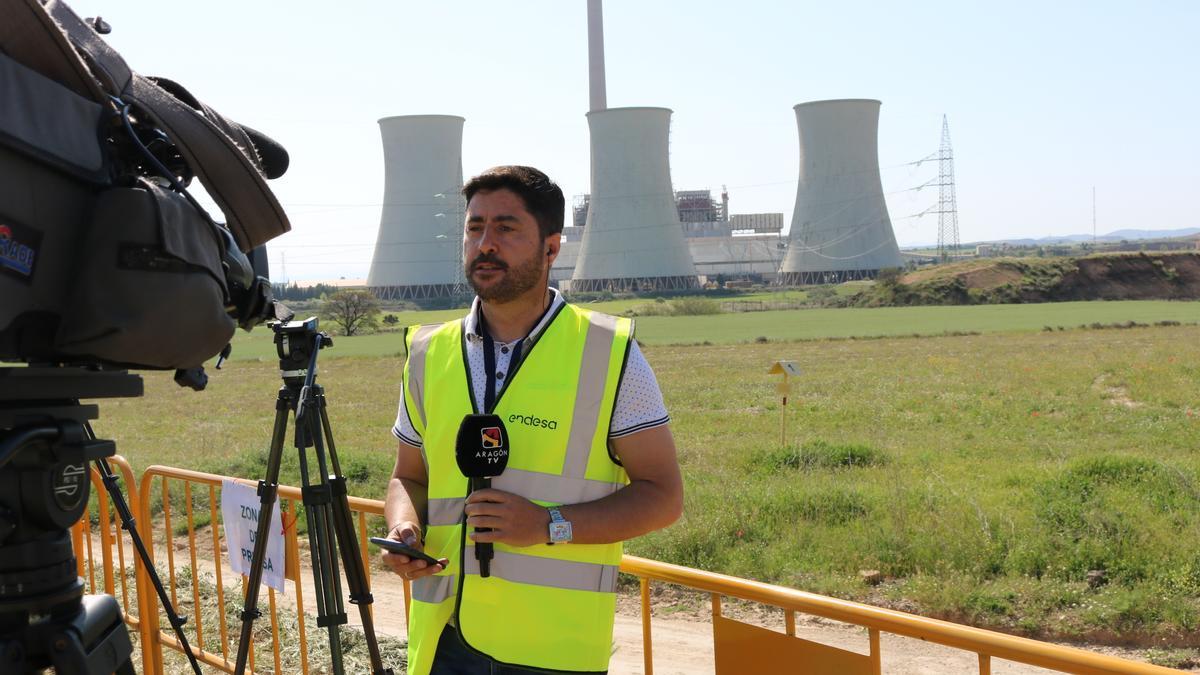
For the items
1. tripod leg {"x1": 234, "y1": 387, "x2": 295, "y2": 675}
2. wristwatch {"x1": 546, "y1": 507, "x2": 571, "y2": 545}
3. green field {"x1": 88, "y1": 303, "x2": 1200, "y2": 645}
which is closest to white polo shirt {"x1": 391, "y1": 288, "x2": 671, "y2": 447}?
wristwatch {"x1": 546, "y1": 507, "x2": 571, "y2": 545}

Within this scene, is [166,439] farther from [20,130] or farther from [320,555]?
[20,130]

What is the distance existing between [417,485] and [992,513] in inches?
200

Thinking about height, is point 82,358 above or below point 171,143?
below

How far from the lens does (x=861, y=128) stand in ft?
160

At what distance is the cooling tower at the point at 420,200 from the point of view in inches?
1891

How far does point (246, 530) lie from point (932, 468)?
6469mm

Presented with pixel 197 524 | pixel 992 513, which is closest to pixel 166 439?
pixel 197 524

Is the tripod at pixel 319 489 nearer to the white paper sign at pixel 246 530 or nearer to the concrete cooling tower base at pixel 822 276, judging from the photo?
the white paper sign at pixel 246 530

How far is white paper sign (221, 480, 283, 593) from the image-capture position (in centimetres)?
369

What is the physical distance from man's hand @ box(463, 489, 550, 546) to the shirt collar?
373 millimetres

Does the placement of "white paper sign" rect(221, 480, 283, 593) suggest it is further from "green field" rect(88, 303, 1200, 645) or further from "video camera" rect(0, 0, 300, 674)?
"green field" rect(88, 303, 1200, 645)

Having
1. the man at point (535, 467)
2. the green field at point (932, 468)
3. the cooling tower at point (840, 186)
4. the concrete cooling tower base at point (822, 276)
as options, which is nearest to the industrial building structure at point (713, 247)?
the concrete cooling tower base at point (822, 276)

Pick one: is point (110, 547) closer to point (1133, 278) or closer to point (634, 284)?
point (634, 284)

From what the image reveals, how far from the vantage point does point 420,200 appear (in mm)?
49219
